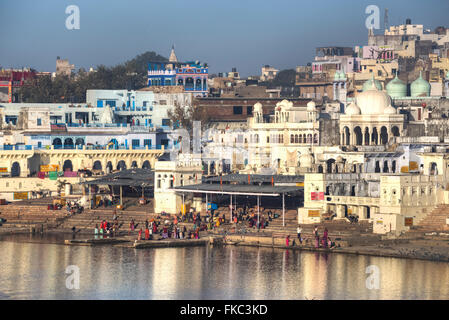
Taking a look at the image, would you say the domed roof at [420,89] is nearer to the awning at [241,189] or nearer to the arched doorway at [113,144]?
the arched doorway at [113,144]

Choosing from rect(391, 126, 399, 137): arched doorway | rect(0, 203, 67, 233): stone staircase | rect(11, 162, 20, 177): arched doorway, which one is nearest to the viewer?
rect(0, 203, 67, 233): stone staircase

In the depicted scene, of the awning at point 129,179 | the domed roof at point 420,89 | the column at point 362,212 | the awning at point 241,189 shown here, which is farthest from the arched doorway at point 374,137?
the column at point 362,212

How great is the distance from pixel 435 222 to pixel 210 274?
42.4 ft

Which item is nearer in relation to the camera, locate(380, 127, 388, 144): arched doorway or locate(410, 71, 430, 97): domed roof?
locate(380, 127, 388, 144): arched doorway

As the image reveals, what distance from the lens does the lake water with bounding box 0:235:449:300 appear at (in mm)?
45906

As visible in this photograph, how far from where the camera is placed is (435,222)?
56562 mm

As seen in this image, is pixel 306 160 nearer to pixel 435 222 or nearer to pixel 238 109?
pixel 435 222

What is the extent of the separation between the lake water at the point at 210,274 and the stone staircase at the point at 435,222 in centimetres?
442

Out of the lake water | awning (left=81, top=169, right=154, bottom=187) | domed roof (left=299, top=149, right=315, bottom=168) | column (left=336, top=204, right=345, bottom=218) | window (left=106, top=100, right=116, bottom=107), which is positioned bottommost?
the lake water

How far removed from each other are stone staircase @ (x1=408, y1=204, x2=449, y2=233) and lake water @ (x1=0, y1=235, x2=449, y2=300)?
4418mm

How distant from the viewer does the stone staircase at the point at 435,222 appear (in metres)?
55.9

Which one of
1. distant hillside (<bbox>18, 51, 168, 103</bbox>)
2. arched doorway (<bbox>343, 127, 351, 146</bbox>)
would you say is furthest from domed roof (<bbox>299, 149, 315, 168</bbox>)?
distant hillside (<bbox>18, 51, 168, 103</bbox>)

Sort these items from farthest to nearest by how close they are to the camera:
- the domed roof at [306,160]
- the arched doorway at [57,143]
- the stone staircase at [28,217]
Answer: the arched doorway at [57,143] < the domed roof at [306,160] < the stone staircase at [28,217]

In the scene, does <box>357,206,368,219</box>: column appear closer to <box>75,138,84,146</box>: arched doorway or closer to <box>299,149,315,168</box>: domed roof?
<box>299,149,315,168</box>: domed roof
